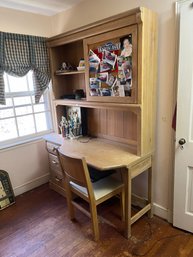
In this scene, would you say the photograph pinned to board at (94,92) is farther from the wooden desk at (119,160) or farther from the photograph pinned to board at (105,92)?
the wooden desk at (119,160)

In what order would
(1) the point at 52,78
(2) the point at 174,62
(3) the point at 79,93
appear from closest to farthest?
(2) the point at 174,62 → (3) the point at 79,93 → (1) the point at 52,78

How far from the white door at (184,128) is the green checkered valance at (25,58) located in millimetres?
1706

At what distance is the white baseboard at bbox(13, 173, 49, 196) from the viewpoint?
2.65 meters

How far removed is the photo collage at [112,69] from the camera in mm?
1684

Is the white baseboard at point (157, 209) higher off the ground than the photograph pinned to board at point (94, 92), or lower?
lower

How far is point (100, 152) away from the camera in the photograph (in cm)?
198

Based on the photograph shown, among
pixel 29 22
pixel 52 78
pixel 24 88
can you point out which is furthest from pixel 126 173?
pixel 29 22

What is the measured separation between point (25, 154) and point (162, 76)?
203cm

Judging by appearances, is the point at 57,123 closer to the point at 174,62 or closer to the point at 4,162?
the point at 4,162

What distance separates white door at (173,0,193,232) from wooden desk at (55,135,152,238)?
284 mm

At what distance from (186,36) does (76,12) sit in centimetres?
146

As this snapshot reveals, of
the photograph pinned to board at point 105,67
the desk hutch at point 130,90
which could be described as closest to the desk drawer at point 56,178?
the desk hutch at point 130,90

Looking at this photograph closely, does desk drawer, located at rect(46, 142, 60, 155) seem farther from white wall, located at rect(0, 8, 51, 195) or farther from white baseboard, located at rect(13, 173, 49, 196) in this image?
white baseboard, located at rect(13, 173, 49, 196)

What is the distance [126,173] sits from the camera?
1697 millimetres
